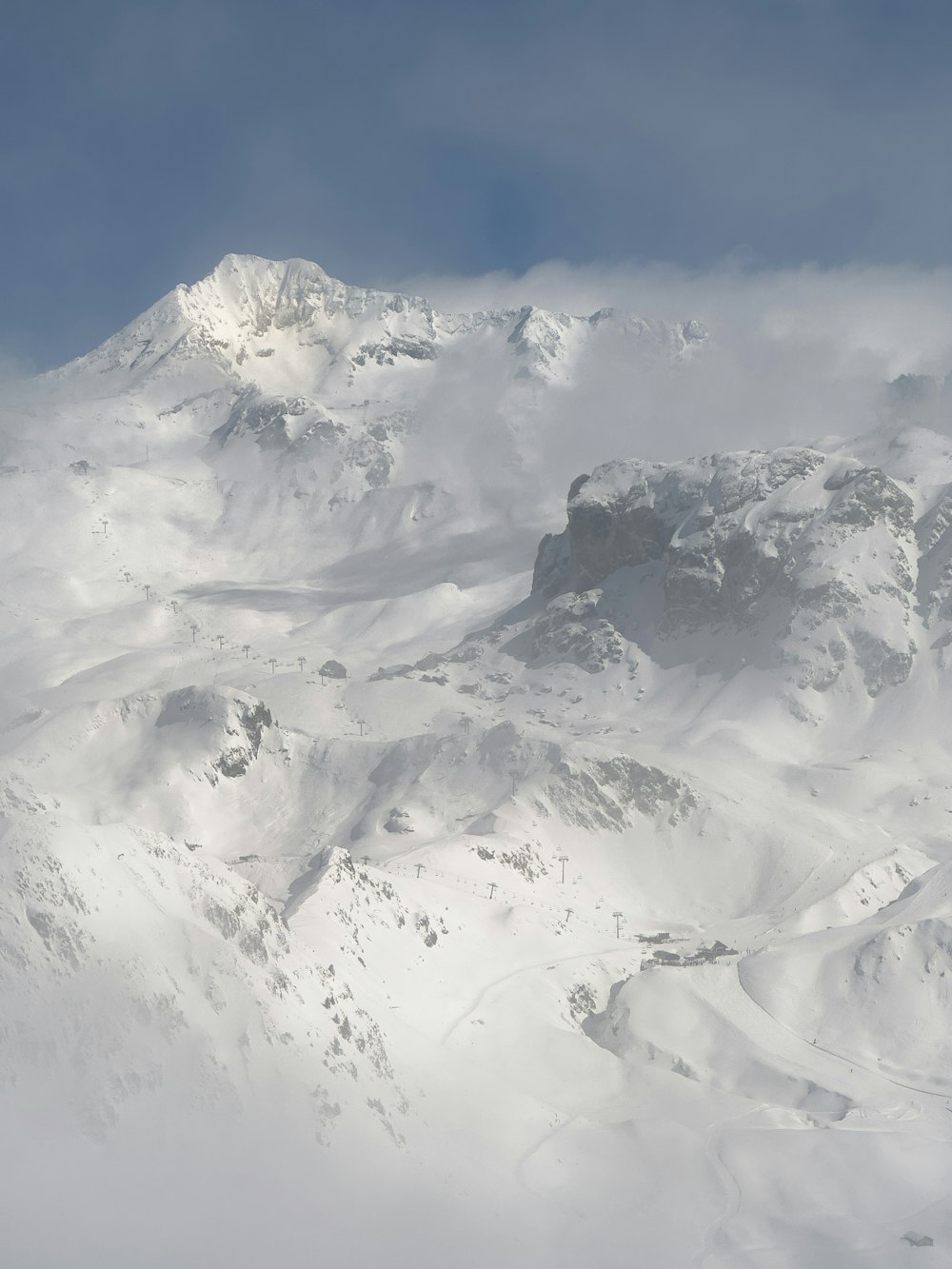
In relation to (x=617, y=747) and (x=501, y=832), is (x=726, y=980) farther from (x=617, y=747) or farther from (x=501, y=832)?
(x=617, y=747)

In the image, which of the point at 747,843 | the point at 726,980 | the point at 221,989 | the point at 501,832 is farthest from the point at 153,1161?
the point at 747,843

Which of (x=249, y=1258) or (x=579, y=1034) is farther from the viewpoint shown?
(x=579, y=1034)

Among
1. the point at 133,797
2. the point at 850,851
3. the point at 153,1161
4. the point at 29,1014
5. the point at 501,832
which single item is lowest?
the point at 850,851

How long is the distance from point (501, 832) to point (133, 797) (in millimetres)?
48621

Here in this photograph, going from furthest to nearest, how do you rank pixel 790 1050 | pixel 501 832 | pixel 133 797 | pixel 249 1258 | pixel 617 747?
pixel 617 747, pixel 133 797, pixel 501 832, pixel 790 1050, pixel 249 1258

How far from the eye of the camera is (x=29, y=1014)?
61219mm

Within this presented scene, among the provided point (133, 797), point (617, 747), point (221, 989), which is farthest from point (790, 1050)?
point (133, 797)

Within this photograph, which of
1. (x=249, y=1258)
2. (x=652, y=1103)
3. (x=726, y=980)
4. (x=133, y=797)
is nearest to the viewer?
(x=249, y=1258)

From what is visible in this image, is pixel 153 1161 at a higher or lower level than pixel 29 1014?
lower

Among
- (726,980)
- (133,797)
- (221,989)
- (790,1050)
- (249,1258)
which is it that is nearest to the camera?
(249,1258)

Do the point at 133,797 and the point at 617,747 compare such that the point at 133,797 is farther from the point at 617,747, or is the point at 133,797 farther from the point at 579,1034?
the point at 579,1034

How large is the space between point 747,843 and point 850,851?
468 inches

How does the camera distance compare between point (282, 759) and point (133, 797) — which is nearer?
point (133, 797)

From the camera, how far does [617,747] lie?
614 feet
